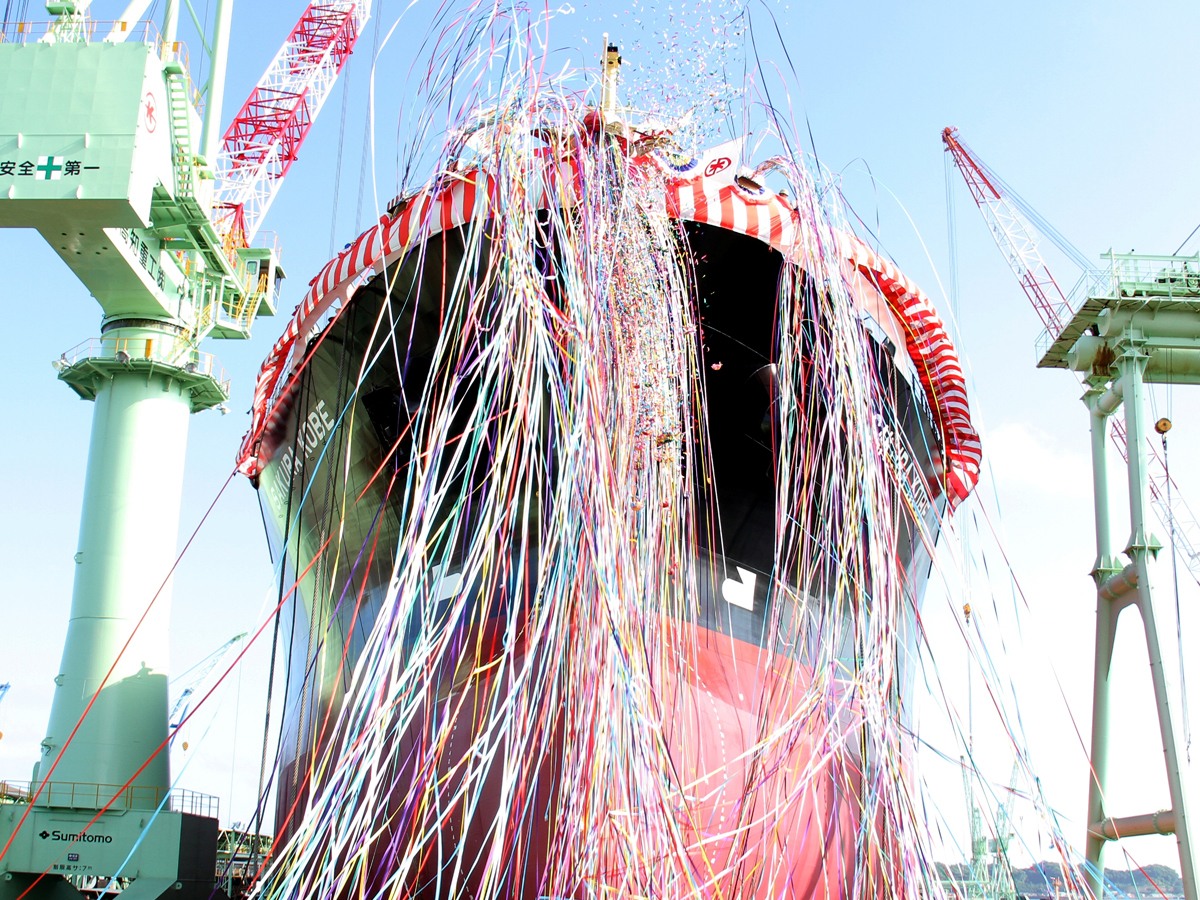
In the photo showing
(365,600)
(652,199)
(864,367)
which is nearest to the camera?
(864,367)

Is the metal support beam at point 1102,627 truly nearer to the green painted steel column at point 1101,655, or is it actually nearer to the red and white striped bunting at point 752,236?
the green painted steel column at point 1101,655

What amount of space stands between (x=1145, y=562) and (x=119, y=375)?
1392cm

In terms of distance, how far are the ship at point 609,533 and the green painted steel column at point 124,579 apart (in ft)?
15.0

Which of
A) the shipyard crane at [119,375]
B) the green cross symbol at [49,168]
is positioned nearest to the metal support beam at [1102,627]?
the shipyard crane at [119,375]

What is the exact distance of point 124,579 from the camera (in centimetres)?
1265

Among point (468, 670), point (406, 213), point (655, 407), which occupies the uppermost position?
point (406, 213)

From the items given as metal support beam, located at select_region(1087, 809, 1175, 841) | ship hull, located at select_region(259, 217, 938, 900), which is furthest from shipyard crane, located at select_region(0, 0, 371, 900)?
metal support beam, located at select_region(1087, 809, 1175, 841)

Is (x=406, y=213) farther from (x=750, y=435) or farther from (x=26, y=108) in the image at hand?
(x=26, y=108)

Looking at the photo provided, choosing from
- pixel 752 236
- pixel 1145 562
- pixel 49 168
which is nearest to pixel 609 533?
pixel 752 236

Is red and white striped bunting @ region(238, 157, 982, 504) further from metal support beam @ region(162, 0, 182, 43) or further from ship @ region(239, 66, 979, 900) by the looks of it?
metal support beam @ region(162, 0, 182, 43)

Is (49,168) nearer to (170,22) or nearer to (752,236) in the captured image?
(170,22)

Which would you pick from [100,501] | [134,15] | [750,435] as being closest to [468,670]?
[750,435]

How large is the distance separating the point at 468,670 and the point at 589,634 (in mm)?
2387

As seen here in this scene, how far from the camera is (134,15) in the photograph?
1580cm
